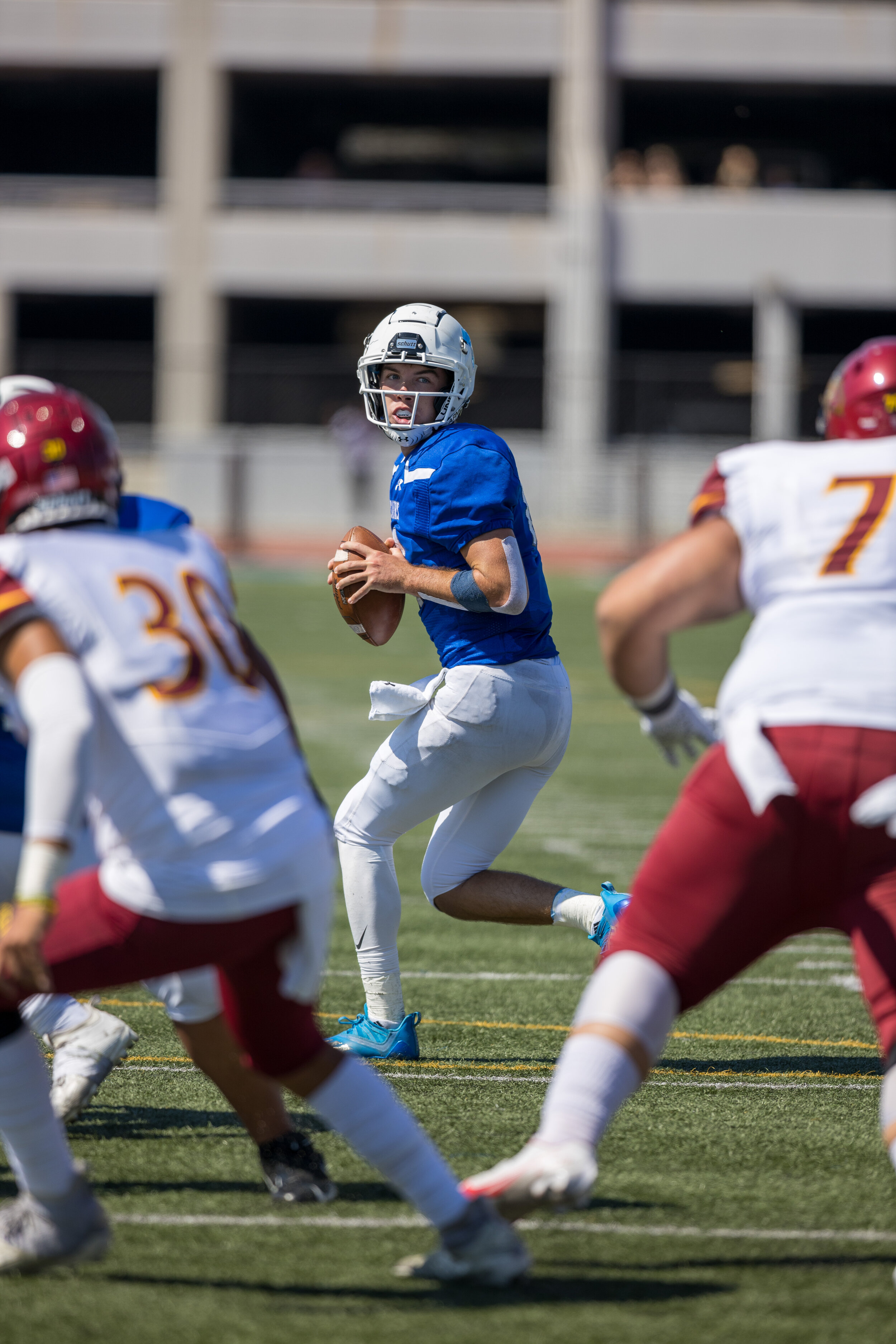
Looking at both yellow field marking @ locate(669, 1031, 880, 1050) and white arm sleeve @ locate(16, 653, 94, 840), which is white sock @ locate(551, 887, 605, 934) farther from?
white arm sleeve @ locate(16, 653, 94, 840)

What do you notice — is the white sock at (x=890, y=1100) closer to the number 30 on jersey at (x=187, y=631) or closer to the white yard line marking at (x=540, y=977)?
the number 30 on jersey at (x=187, y=631)

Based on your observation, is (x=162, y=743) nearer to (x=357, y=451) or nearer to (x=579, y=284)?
(x=357, y=451)

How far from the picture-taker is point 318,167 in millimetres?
31500

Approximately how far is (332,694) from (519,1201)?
40.9 ft

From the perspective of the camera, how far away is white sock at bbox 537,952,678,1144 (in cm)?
301

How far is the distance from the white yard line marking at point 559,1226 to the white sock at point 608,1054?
0.60 meters

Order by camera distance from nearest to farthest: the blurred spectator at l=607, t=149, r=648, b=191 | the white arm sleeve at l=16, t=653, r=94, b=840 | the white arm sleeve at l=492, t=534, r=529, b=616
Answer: the white arm sleeve at l=16, t=653, r=94, b=840 → the white arm sleeve at l=492, t=534, r=529, b=616 → the blurred spectator at l=607, t=149, r=648, b=191

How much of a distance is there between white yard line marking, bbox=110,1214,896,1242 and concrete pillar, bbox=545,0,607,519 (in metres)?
26.1

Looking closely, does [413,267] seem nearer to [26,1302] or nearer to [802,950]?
[802,950]

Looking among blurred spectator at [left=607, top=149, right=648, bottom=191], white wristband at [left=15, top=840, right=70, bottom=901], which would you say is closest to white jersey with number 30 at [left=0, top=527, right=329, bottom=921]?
white wristband at [left=15, top=840, right=70, bottom=901]

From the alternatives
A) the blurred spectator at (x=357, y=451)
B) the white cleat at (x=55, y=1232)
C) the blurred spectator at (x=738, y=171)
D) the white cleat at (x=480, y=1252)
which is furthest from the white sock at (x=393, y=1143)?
the blurred spectator at (x=738, y=171)

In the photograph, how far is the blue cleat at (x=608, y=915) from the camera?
4.86 meters

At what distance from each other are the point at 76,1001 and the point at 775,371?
27568mm

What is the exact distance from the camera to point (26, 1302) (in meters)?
3.05
